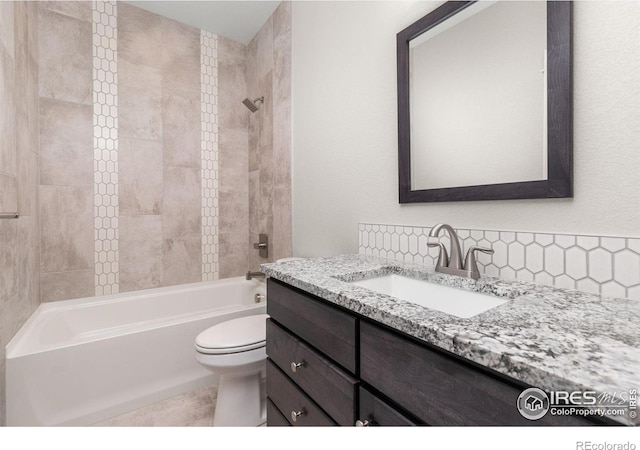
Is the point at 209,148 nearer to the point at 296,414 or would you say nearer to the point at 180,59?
the point at 180,59

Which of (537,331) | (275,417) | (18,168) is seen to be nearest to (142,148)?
(18,168)

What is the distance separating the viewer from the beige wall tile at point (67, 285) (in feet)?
6.42

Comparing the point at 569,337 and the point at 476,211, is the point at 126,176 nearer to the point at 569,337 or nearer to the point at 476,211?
the point at 476,211

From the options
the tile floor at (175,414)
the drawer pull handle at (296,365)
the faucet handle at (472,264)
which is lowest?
the tile floor at (175,414)

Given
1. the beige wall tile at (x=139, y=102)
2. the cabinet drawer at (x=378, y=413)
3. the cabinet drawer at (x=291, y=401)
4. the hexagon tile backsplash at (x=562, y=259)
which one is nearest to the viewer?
the cabinet drawer at (x=378, y=413)

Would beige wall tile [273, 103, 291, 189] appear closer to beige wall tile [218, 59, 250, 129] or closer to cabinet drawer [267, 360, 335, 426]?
beige wall tile [218, 59, 250, 129]

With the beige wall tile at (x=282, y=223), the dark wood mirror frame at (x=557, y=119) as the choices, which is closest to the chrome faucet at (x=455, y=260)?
the dark wood mirror frame at (x=557, y=119)

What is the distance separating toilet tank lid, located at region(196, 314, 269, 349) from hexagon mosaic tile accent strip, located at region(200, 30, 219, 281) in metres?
1.05

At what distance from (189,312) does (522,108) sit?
8.17ft

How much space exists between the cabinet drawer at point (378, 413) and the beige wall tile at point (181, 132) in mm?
2317

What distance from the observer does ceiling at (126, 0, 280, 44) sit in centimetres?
218

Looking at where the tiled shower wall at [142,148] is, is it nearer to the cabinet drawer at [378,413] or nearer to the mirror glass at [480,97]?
the mirror glass at [480,97]
